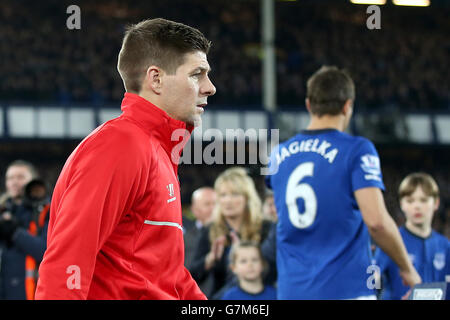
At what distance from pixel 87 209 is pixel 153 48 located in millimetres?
537

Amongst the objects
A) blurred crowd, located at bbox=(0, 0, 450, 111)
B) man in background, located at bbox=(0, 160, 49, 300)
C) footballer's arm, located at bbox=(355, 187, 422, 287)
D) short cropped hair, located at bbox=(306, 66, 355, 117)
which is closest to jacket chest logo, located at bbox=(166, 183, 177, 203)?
footballer's arm, located at bbox=(355, 187, 422, 287)

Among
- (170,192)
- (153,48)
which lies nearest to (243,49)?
(153,48)

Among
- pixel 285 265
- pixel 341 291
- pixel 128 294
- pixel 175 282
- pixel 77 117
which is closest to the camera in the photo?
pixel 128 294

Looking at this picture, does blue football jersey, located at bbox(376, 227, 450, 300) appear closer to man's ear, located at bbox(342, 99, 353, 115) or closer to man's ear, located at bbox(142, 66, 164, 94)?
man's ear, located at bbox(342, 99, 353, 115)

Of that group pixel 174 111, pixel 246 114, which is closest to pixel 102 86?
pixel 246 114

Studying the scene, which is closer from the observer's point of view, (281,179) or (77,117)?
(281,179)

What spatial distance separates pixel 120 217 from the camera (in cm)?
165

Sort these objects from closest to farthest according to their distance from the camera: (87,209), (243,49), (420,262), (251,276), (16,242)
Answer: (87,209) < (420,262) < (251,276) < (16,242) < (243,49)

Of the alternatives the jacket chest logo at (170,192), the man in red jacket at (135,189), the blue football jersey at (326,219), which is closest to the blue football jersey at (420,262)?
the blue football jersey at (326,219)

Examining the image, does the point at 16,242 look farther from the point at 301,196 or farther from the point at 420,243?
the point at 420,243

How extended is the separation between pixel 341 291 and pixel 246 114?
66.3ft

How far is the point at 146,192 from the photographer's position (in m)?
1.72

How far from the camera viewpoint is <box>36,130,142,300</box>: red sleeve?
1528mm
